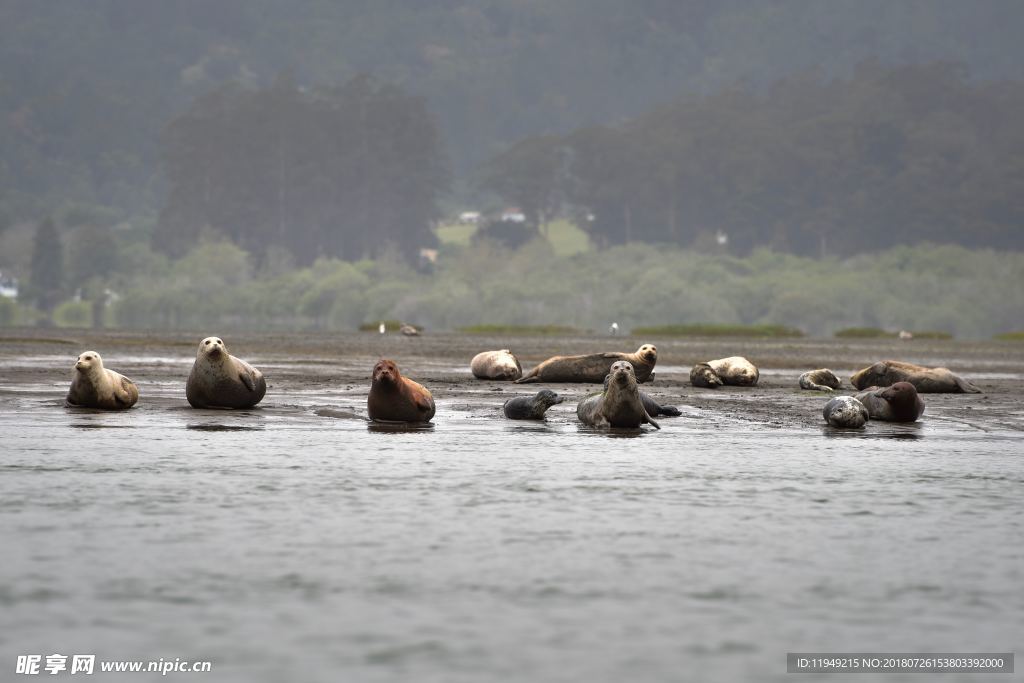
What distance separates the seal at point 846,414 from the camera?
21.2 metres

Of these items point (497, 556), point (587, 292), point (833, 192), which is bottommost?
point (497, 556)

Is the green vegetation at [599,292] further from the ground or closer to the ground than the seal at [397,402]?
further from the ground

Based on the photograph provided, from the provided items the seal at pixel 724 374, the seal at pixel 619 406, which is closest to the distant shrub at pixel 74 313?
the seal at pixel 724 374

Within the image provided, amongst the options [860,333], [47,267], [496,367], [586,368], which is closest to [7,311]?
[47,267]

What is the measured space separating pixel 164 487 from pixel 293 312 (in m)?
147

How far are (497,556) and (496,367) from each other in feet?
69.5

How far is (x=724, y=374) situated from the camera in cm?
3136

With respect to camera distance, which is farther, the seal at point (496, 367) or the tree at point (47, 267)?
the tree at point (47, 267)

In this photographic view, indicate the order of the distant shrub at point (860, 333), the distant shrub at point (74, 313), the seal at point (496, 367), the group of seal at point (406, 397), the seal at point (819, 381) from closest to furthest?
the group of seal at point (406, 397)
the seal at point (819, 381)
the seal at point (496, 367)
the distant shrub at point (860, 333)
the distant shrub at point (74, 313)

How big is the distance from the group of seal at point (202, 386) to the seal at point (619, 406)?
488 centimetres

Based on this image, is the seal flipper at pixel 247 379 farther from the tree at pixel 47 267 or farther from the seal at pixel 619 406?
the tree at pixel 47 267

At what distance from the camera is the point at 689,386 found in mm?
31172

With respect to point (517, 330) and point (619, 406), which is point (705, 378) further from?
point (517, 330)

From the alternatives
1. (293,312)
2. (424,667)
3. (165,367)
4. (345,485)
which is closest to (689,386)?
(165,367)
